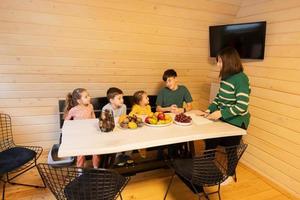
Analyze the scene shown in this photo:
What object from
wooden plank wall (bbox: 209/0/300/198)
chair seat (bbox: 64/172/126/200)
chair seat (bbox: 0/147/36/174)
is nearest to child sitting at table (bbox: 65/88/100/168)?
chair seat (bbox: 0/147/36/174)

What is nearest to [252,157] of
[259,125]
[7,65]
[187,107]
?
[259,125]

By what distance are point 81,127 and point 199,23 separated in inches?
78.4

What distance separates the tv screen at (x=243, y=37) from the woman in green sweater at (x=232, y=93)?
2.07 feet

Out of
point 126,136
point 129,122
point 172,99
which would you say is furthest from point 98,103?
point 126,136

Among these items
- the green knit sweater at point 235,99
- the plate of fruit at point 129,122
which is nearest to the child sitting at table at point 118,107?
the plate of fruit at point 129,122

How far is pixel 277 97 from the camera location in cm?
245

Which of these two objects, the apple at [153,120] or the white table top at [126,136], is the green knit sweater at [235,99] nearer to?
the white table top at [126,136]

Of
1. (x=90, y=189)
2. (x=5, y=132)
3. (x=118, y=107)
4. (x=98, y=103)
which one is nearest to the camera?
(x=90, y=189)

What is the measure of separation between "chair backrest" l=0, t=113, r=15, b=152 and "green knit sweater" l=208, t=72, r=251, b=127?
261 cm

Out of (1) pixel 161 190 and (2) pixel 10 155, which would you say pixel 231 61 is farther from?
(2) pixel 10 155

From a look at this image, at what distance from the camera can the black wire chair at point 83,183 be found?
1.36m

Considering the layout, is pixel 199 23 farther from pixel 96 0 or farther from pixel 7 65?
pixel 7 65

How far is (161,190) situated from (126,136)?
945mm

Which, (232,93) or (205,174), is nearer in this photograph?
(205,174)
